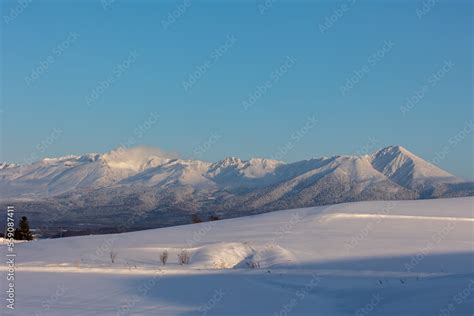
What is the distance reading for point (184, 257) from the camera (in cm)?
2902

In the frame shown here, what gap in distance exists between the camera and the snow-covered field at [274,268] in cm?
1483

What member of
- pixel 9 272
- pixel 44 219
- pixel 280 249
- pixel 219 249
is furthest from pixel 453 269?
pixel 44 219

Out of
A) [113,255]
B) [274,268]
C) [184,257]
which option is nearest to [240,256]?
[184,257]

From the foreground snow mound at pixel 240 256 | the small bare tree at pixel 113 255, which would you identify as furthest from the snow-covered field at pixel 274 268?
the small bare tree at pixel 113 255

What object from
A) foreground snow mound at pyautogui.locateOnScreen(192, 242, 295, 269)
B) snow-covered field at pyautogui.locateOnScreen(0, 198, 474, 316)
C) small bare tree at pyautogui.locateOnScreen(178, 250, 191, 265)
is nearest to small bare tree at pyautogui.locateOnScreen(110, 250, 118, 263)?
snow-covered field at pyautogui.locateOnScreen(0, 198, 474, 316)

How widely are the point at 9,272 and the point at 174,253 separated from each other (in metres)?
11.5

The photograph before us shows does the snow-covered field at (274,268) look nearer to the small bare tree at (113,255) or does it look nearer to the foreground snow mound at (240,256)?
the foreground snow mound at (240,256)

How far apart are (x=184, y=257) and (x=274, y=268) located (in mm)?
5919

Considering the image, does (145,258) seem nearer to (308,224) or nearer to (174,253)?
(174,253)

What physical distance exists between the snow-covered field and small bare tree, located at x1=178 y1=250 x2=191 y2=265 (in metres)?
0.28

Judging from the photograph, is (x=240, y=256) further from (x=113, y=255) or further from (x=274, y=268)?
(x=274, y=268)

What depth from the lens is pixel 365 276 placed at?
20.1 m

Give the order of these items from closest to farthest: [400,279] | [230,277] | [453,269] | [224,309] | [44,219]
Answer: [224,309], [400,279], [230,277], [453,269], [44,219]

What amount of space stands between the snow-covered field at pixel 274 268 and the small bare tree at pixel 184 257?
0.91 ft
